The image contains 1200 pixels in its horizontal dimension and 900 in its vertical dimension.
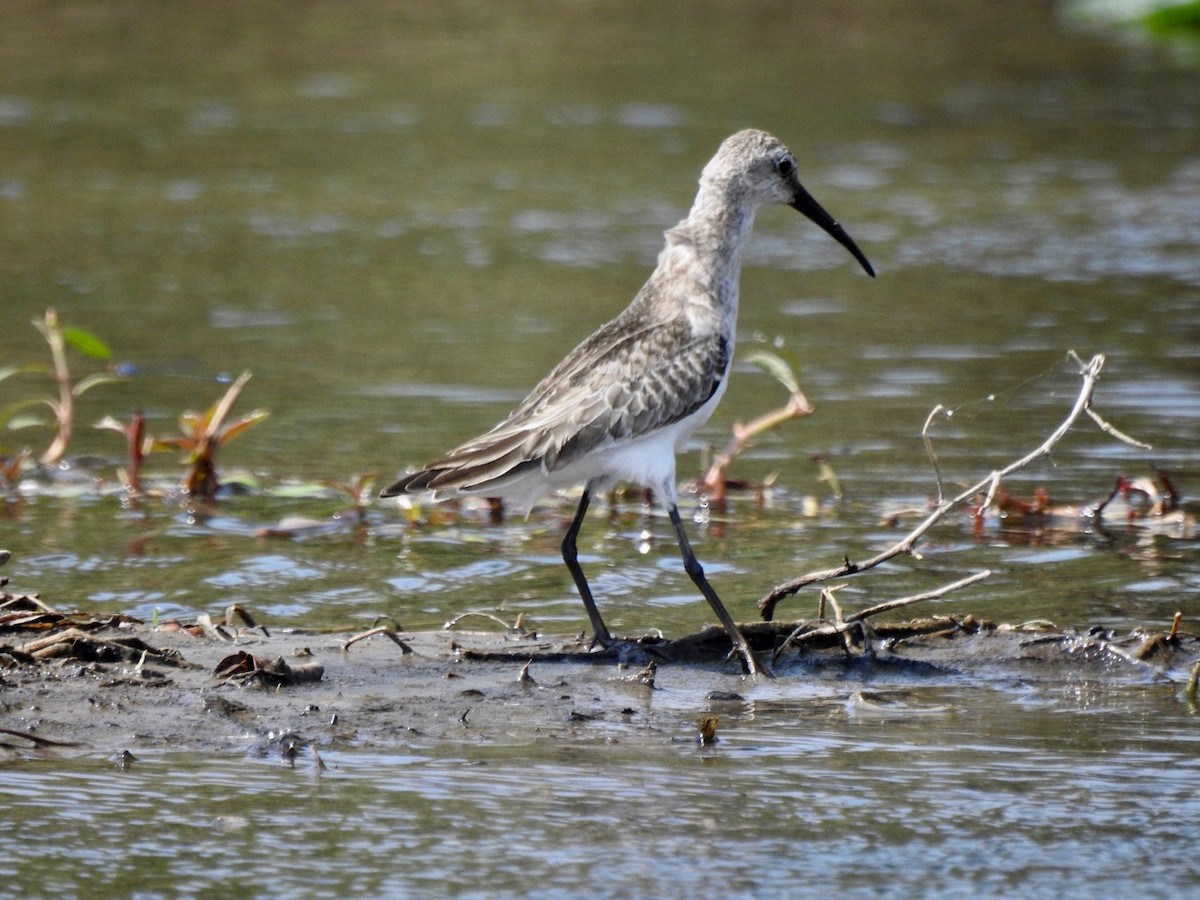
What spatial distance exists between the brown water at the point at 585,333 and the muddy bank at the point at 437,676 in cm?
13

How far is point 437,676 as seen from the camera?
5395mm

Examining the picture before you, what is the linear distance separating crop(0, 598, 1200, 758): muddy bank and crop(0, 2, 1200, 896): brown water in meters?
0.13

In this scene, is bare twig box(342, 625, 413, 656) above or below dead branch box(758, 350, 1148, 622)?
below

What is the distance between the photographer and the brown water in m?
4.34

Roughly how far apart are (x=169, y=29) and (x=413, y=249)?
10.8 meters

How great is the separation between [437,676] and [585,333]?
17.3ft

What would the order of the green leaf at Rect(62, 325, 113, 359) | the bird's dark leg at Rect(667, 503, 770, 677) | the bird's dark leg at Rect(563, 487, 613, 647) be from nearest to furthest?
the bird's dark leg at Rect(667, 503, 770, 677), the bird's dark leg at Rect(563, 487, 613, 647), the green leaf at Rect(62, 325, 113, 359)

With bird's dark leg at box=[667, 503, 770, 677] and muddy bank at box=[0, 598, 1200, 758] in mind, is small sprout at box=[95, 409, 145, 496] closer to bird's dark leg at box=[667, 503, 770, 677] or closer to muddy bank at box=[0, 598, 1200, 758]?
muddy bank at box=[0, 598, 1200, 758]

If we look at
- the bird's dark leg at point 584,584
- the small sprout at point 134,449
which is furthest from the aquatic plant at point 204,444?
the bird's dark leg at point 584,584

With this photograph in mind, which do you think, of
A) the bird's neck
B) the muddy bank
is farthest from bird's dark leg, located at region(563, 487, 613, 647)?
the bird's neck

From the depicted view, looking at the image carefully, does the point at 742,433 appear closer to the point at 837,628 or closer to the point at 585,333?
the point at 837,628

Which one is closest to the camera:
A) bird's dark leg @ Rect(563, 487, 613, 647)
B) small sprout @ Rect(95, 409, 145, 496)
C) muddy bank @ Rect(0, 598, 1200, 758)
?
muddy bank @ Rect(0, 598, 1200, 758)

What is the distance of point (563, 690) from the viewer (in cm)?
533

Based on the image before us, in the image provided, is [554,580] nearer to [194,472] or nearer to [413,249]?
[194,472]
